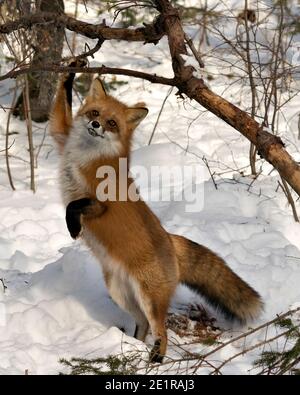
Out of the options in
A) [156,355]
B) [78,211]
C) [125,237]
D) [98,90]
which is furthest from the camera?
[98,90]

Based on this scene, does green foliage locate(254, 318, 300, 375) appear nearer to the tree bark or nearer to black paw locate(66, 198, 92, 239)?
black paw locate(66, 198, 92, 239)

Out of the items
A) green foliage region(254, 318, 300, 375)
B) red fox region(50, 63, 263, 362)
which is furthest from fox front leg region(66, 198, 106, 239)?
green foliage region(254, 318, 300, 375)

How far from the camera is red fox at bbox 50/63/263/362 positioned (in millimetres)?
5926

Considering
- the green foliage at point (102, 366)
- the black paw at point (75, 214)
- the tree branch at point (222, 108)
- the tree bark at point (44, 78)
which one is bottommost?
the green foliage at point (102, 366)

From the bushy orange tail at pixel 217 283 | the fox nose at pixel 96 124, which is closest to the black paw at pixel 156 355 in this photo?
the bushy orange tail at pixel 217 283

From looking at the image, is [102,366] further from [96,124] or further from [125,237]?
[96,124]

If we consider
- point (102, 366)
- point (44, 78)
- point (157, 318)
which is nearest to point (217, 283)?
point (157, 318)

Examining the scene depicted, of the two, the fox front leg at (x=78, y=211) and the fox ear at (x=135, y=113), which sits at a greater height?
the fox ear at (x=135, y=113)

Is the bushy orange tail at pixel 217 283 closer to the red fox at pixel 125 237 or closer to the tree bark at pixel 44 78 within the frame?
the red fox at pixel 125 237

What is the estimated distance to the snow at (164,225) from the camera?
18.9 feet

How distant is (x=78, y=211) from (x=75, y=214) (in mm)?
32

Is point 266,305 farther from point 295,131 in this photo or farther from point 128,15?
point 128,15

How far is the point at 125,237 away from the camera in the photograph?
5.95m

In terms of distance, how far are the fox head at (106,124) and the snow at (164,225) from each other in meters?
1.15
